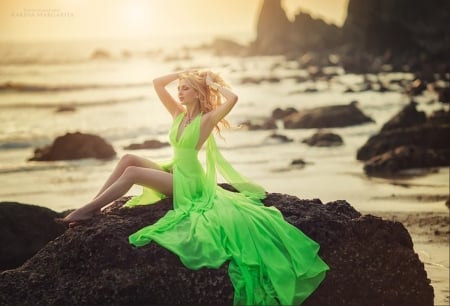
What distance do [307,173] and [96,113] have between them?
40.8ft

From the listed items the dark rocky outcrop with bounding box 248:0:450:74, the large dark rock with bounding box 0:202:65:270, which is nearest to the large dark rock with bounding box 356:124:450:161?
the large dark rock with bounding box 0:202:65:270

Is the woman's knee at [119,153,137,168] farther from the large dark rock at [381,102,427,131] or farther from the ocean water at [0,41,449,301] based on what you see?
the large dark rock at [381,102,427,131]

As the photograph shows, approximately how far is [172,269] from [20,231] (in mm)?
2386

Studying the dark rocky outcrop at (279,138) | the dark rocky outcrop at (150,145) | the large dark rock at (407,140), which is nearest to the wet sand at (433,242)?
the large dark rock at (407,140)

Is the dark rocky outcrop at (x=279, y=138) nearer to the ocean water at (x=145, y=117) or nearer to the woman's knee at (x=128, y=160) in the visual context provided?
the ocean water at (x=145, y=117)

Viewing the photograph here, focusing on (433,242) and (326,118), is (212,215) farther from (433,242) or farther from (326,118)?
(326,118)

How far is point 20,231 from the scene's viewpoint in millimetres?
6797

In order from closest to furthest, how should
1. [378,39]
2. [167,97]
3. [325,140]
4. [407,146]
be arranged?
1. [167,97]
2. [407,146]
3. [325,140]
4. [378,39]

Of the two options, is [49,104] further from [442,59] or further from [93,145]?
[442,59]

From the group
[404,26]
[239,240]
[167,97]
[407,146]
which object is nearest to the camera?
[239,240]

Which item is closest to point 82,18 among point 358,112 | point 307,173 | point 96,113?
point 96,113

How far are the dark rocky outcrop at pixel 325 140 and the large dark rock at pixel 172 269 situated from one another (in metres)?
10.00

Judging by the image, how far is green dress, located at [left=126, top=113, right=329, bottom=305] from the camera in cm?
483

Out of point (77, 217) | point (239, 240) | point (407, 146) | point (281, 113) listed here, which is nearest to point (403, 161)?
point (407, 146)
